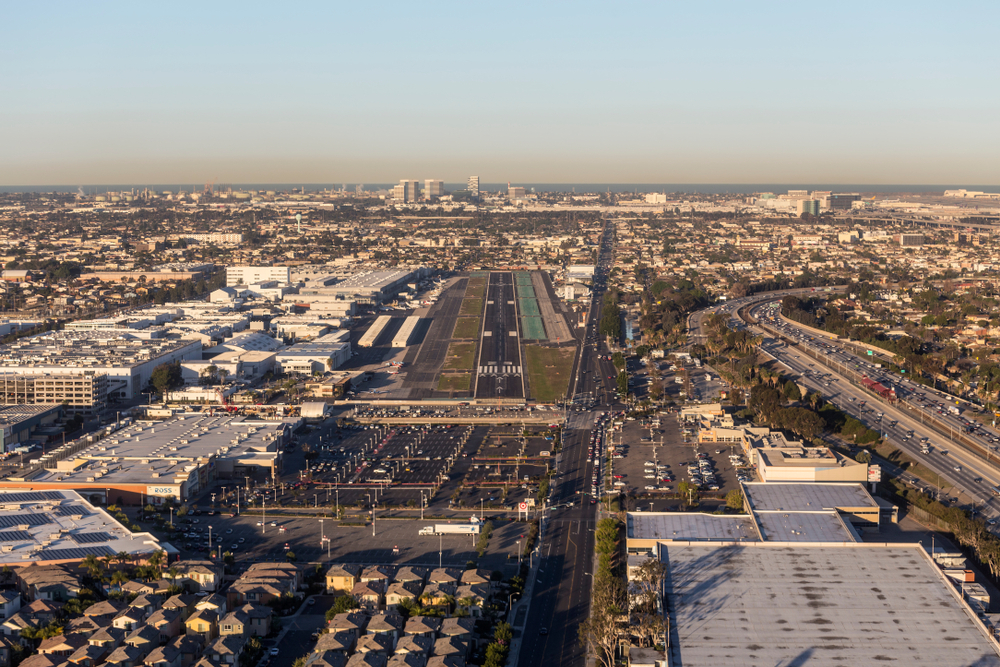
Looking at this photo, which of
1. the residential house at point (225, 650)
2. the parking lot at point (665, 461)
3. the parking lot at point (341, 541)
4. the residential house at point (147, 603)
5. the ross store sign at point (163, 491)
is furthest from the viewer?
the parking lot at point (665, 461)

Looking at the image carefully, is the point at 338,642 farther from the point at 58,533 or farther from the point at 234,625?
the point at 58,533

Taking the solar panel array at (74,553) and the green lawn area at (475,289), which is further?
the green lawn area at (475,289)

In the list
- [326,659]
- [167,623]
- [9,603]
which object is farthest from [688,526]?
[9,603]

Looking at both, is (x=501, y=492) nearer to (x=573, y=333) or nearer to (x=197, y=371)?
(x=197, y=371)

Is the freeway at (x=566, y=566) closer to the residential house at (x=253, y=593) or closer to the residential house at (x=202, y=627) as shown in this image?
the residential house at (x=253, y=593)

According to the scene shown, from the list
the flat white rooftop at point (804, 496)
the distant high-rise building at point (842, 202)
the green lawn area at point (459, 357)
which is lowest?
the green lawn area at point (459, 357)

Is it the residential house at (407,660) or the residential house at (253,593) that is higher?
the residential house at (407,660)

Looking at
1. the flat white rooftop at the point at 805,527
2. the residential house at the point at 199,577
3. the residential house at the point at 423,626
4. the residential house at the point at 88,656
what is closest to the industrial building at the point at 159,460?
the residential house at the point at 199,577

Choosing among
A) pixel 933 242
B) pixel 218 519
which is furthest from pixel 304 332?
pixel 933 242
